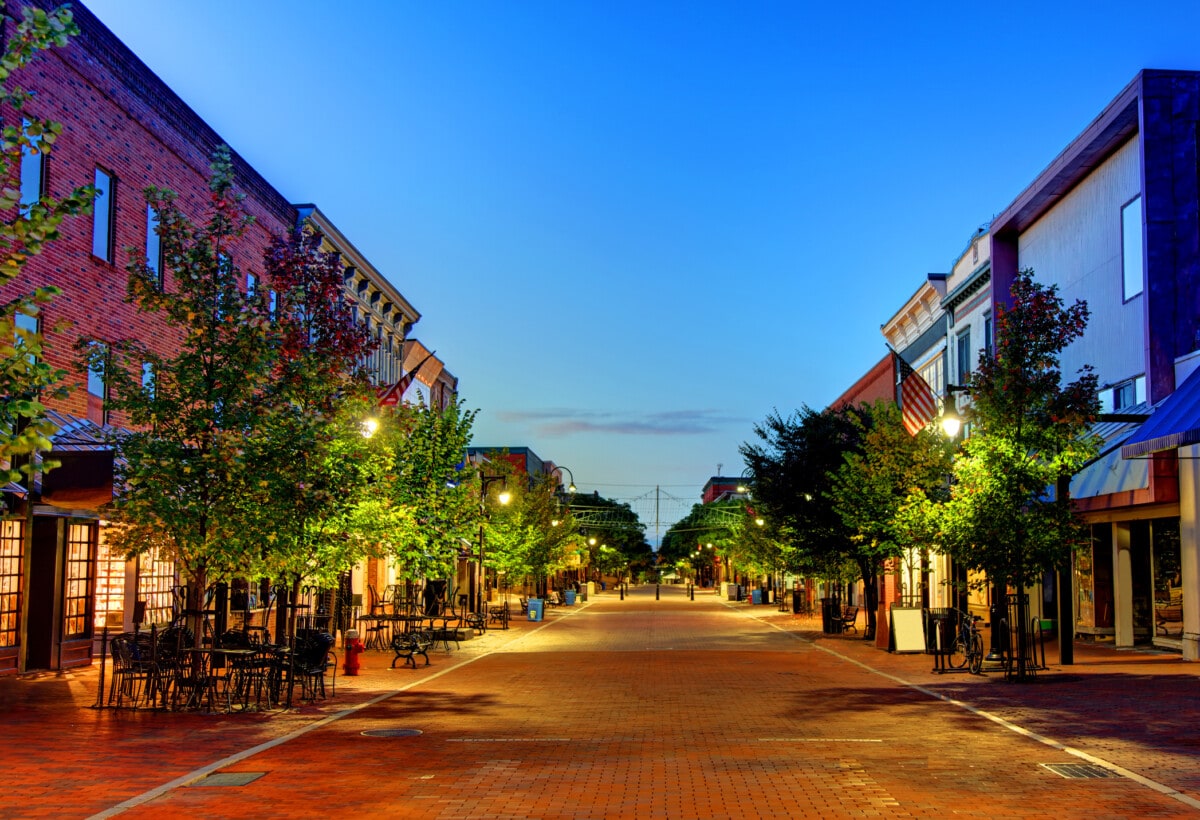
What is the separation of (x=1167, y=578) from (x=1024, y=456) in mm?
7342

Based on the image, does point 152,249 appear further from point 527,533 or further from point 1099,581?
point 1099,581

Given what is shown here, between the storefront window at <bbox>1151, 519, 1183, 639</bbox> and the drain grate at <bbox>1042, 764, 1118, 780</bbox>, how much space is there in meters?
15.1

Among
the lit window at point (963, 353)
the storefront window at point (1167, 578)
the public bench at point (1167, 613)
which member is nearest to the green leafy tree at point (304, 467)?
the storefront window at point (1167, 578)

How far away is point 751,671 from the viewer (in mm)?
23844

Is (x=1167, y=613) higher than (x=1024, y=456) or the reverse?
the reverse

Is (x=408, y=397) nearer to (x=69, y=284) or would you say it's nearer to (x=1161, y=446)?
(x=69, y=284)

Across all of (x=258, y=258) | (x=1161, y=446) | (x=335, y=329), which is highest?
(x=258, y=258)

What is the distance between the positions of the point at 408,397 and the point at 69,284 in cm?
2828

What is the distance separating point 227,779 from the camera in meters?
11.4

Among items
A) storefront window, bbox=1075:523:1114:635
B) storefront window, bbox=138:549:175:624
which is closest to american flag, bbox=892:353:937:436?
storefront window, bbox=1075:523:1114:635

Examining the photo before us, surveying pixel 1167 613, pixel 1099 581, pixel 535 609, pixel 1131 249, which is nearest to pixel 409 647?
pixel 1167 613

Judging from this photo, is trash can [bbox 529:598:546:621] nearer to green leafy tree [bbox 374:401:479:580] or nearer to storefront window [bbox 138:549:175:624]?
green leafy tree [bbox 374:401:479:580]

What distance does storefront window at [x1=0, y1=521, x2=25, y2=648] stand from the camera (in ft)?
69.7

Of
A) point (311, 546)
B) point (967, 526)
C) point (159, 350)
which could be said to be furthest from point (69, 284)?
point (967, 526)
